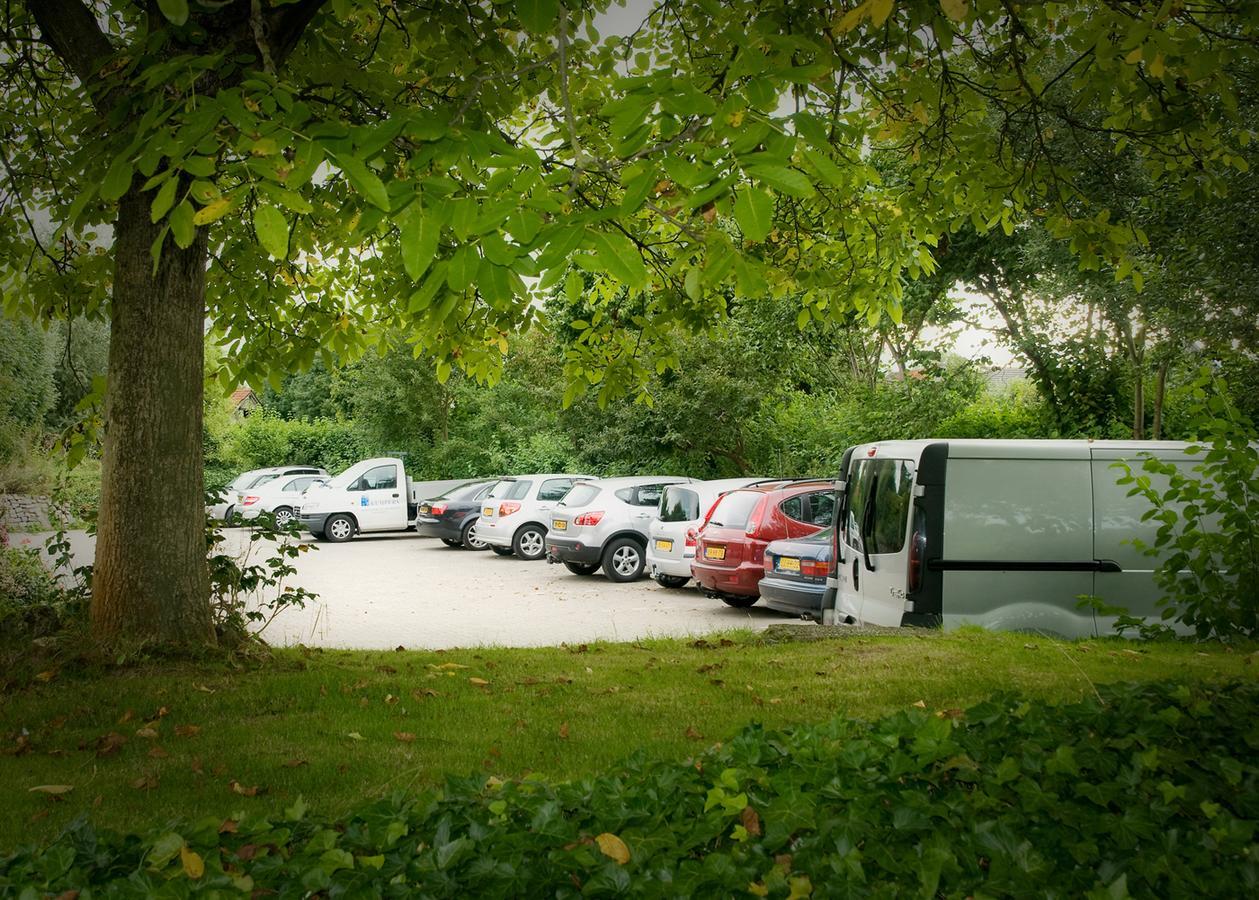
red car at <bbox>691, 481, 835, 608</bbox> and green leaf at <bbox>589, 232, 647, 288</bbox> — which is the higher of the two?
green leaf at <bbox>589, 232, 647, 288</bbox>

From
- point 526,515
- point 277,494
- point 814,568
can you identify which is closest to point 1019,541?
point 814,568

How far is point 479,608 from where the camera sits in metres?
14.4

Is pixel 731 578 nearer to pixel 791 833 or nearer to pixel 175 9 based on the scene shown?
pixel 791 833

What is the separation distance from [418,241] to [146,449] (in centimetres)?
423

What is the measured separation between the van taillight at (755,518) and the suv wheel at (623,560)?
4.69 m

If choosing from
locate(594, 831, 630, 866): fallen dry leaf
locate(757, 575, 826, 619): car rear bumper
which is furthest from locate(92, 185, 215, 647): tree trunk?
locate(757, 575, 826, 619): car rear bumper

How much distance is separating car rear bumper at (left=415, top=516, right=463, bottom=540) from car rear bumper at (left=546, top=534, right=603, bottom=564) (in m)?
6.43

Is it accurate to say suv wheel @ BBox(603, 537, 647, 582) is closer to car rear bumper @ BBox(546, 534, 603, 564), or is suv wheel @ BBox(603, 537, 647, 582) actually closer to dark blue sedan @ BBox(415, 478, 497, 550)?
car rear bumper @ BBox(546, 534, 603, 564)

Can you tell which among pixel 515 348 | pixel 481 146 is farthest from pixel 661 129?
pixel 515 348

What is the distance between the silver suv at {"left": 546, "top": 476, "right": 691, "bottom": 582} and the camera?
58.7ft

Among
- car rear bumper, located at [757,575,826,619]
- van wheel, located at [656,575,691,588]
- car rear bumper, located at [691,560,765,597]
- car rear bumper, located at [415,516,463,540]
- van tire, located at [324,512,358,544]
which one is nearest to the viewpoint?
car rear bumper, located at [757,575,826,619]

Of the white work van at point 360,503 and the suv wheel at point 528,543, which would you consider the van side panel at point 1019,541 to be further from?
the white work van at point 360,503

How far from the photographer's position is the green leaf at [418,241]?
322 cm

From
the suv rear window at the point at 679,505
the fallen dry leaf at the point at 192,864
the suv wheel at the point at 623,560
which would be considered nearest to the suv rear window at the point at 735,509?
the suv rear window at the point at 679,505
